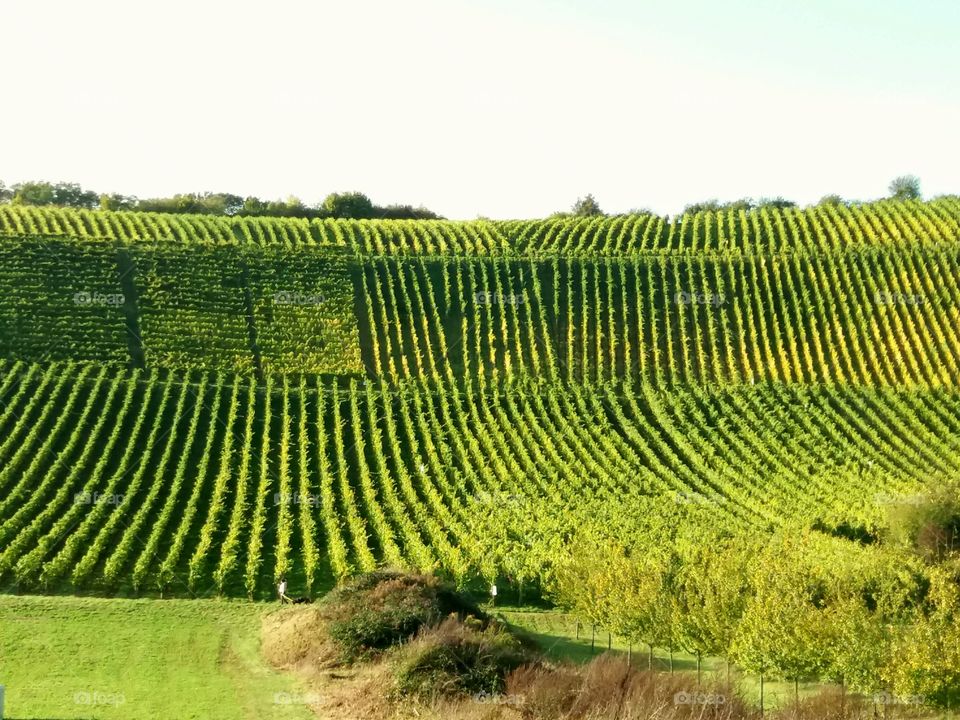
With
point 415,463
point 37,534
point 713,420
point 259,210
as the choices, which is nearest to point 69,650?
point 37,534

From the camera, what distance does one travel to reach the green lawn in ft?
69.6

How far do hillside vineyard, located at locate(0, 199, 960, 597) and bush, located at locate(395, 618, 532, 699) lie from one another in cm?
910

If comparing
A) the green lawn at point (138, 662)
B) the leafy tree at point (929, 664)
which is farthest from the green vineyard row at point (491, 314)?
the leafy tree at point (929, 664)

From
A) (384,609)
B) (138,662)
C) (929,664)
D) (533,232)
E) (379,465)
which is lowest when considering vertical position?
(138,662)

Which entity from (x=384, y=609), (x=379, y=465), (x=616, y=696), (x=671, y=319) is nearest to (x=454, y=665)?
(x=616, y=696)

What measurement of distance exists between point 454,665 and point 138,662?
8.30m

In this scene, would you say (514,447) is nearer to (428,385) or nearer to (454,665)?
(428,385)

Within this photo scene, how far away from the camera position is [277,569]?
31.7 meters

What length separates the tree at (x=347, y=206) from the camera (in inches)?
3465

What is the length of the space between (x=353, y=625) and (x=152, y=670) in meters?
4.79

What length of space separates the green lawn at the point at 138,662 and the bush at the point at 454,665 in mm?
2390

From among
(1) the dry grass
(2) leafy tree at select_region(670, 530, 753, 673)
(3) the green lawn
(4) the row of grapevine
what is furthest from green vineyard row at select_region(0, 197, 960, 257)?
(1) the dry grass

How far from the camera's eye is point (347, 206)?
89.1 m

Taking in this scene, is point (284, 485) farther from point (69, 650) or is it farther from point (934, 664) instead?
point (934, 664)
